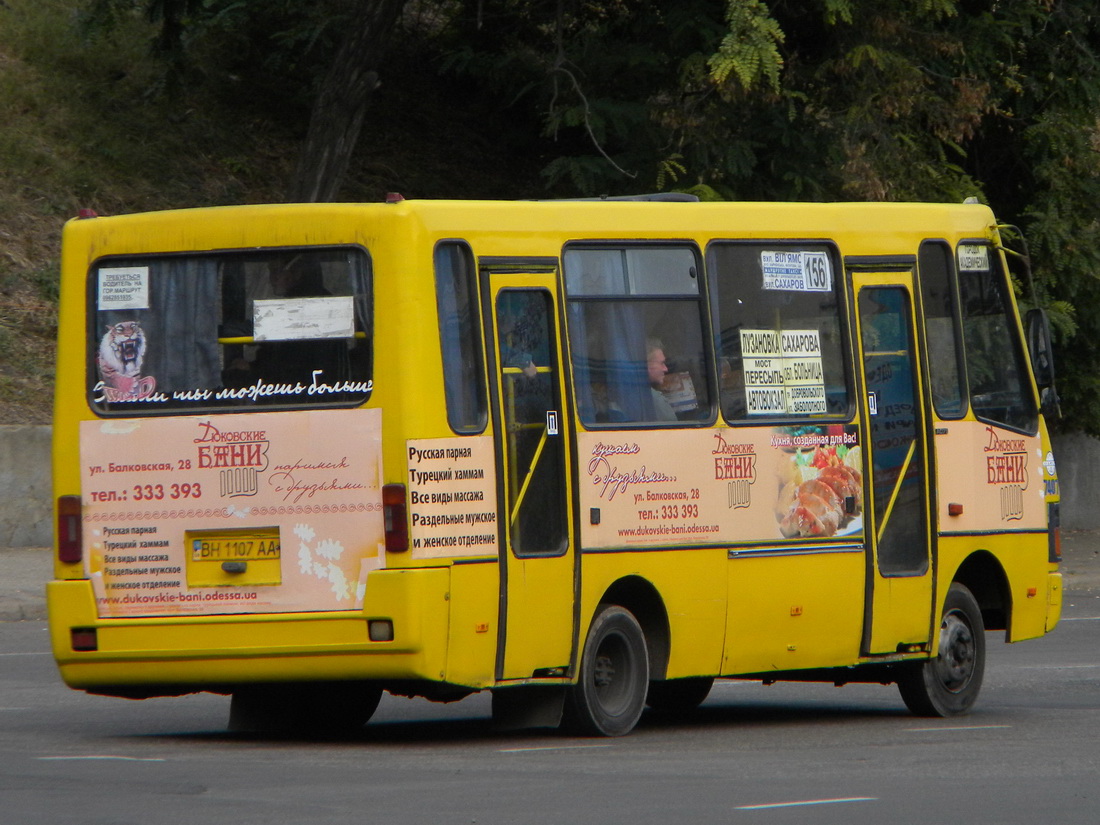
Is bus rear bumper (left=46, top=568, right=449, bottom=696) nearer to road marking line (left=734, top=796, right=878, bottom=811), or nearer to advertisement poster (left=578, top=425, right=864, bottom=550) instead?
advertisement poster (left=578, top=425, right=864, bottom=550)

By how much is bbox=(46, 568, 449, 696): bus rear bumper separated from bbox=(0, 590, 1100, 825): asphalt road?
37cm

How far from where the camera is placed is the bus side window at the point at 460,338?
9.48m

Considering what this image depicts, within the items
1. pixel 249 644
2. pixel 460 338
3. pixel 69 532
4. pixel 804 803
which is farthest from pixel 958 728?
pixel 69 532

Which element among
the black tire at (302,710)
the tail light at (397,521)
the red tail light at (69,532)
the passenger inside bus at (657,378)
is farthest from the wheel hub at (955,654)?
the red tail light at (69,532)

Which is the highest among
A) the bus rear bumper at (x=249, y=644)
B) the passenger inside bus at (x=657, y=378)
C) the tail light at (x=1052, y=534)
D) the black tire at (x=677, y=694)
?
the passenger inside bus at (x=657, y=378)

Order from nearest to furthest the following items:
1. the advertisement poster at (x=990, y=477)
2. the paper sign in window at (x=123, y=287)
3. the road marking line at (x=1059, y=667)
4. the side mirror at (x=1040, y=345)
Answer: the paper sign in window at (x=123, y=287) < the advertisement poster at (x=990, y=477) < the side mirror at (x=1040, y=345) < the road marking line at (x=1059, y=667)

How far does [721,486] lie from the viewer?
1062cm

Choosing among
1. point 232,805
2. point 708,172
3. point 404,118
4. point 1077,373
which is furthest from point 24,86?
point 232,805

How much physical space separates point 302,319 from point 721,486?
2507mm

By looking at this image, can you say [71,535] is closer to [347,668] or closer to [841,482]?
[347,668]

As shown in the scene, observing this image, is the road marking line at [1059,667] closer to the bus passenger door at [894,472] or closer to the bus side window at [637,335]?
the bus passenger door at [894,472]

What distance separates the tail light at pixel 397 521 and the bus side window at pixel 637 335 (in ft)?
4.24

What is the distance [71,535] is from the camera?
9742mm

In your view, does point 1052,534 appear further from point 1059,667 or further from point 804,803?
point 804,803
